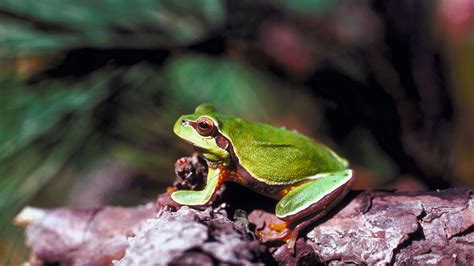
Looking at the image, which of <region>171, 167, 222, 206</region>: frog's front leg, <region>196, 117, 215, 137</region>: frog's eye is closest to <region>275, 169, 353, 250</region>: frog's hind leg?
<region>171, 167, 222, 206</region>: frog's front leg

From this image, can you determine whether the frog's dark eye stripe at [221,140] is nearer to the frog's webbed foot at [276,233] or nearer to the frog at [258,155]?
the frog at [258,155]

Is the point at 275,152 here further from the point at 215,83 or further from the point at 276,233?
the point at 215,83

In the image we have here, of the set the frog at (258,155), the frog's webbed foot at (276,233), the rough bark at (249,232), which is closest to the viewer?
the rough bark at (249,232)

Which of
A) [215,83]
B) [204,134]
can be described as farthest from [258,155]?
[215,83]

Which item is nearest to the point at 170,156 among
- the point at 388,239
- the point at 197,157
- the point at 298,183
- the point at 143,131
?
the point at 143,131

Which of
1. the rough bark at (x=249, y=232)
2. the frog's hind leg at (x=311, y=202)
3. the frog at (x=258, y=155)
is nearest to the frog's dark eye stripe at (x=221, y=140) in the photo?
the frog at (x=258, y=155)

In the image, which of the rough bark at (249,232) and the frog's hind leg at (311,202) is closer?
the rough bark at (249,232)

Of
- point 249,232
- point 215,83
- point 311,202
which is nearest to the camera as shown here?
point 249,232

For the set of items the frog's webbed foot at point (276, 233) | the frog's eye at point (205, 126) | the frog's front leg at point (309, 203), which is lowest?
the frog's webbed foot at point (276, 233)
